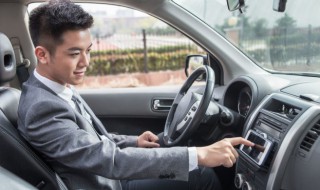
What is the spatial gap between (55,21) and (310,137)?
1.03 meters

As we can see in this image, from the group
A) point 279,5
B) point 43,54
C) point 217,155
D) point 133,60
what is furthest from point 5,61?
point 133,60

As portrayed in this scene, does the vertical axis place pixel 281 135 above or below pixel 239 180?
above

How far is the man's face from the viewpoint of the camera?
143cm

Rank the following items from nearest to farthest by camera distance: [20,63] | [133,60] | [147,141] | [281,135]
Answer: [281,135] < [147,141] < [20,63] < [133,60]

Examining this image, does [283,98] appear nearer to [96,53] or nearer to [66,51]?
[66,51]

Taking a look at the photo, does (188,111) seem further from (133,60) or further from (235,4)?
(133,60)

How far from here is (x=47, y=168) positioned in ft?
4.73

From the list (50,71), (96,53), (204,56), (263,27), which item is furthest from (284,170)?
(96,53)

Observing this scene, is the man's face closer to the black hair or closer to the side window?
the black hair

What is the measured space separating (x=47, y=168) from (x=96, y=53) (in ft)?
19.5

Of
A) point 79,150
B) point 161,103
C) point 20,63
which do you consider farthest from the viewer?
point 161,103

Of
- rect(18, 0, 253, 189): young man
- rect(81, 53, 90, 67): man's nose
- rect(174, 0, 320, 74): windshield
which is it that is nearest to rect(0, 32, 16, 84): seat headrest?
rect(18, 0, 253, 189): young man

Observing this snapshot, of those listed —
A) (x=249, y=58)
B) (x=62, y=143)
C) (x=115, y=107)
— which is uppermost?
(x=249, y=58)

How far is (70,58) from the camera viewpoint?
4.72ft
